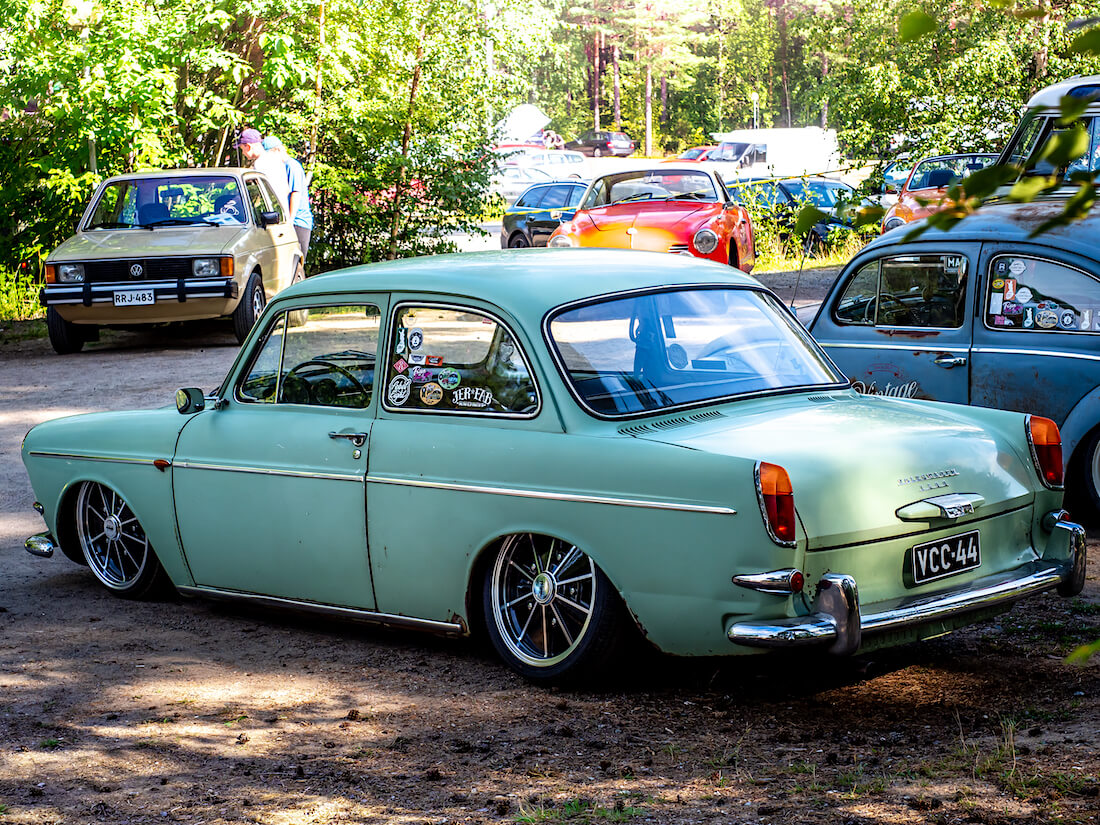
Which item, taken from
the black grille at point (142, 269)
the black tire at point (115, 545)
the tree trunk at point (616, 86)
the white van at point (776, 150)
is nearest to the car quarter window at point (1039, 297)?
the black tire at point (115, 545)

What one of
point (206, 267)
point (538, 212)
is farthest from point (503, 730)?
point (538, 212)

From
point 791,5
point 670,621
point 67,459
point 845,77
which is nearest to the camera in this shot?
point 670,621

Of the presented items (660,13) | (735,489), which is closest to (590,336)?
(735,489)

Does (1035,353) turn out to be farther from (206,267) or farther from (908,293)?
(206,267)

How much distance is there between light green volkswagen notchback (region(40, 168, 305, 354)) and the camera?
1384 cm

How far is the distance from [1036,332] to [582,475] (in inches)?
133

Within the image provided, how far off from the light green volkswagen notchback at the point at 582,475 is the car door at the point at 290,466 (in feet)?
0.03

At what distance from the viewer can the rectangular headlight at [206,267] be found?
544 inches

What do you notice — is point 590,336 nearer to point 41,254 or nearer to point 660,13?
point 41,254

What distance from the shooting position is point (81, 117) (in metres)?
16.4

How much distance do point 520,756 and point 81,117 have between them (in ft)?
46.9

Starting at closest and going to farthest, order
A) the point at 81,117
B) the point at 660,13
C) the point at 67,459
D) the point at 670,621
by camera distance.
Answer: the point at 670,621 < the point at 67,459 < the point at 81,117 < the point at 660,13

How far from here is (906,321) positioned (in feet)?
24.0

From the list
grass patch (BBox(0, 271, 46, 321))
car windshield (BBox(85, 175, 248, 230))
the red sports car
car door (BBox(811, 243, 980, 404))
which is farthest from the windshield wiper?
car door (BBox(811, 243, 980, 404))
